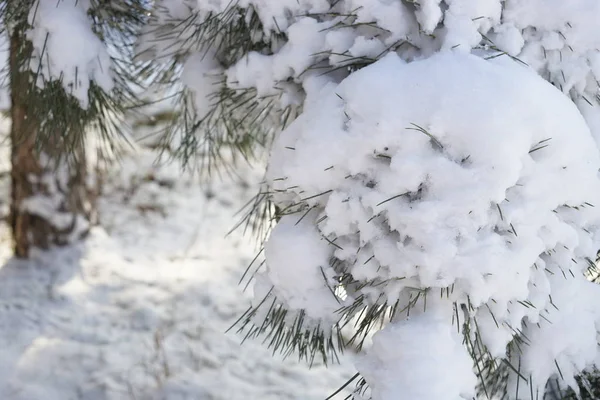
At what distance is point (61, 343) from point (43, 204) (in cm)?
83

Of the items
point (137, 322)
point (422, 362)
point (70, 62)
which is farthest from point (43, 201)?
point (422, 362)

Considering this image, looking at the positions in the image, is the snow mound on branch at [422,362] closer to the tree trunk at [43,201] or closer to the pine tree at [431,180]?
the pine tree at [431,180]

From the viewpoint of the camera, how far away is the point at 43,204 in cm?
266

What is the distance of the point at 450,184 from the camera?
81 centimetres

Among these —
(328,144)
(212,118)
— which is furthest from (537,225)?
(212,118)

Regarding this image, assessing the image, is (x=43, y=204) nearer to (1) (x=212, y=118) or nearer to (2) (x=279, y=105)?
(1) (x=212, y=118)

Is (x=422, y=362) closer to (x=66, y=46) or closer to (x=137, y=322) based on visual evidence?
(x=66, y=46)

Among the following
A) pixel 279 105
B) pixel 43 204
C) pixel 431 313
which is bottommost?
pixel 43 204

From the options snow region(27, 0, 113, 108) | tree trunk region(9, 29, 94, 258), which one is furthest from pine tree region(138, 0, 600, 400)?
tree trunk region(9, 29, 94, 258)

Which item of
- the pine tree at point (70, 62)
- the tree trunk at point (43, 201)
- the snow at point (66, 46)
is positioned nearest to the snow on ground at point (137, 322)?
the tree trunk at point (43, 201)

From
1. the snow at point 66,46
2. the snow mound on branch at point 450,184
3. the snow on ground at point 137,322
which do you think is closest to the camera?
the snow mound on branch at point 450,184

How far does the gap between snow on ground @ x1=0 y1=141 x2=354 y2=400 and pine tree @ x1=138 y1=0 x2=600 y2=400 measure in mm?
1033

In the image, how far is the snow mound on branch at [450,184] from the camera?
0.81m

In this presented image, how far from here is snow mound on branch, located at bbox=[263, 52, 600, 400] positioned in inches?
31.8
